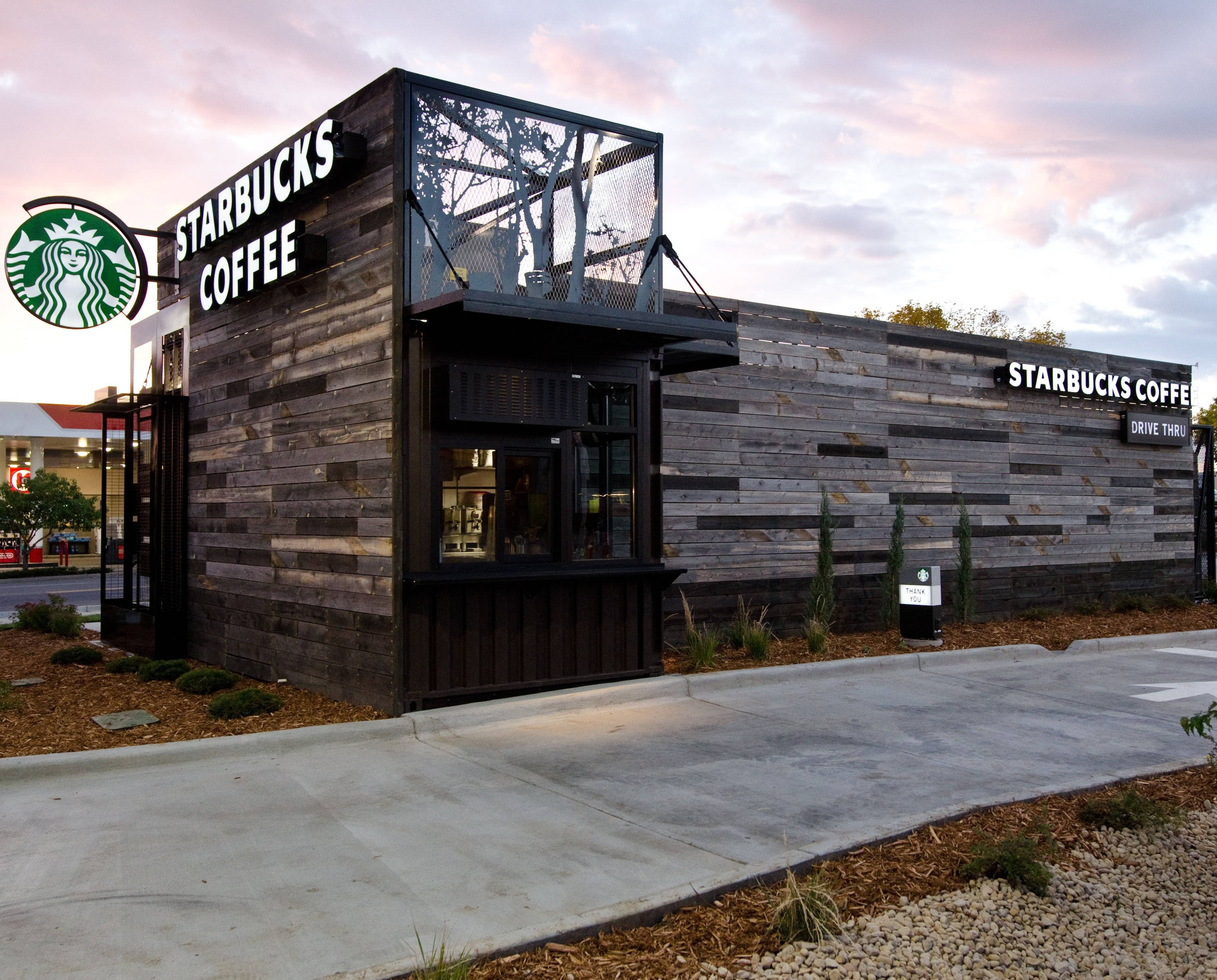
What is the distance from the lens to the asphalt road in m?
19.7

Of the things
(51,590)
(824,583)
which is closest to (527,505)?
(824,583)

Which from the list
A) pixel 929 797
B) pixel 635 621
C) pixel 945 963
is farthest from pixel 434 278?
pixel 945 963

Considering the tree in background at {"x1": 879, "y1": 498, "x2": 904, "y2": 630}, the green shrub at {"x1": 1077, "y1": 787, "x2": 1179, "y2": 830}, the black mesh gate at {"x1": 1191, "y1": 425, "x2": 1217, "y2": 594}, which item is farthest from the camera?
the black mesh gate at {"x1": 1191, "y1": 425, "x2": 1217, "y2": 594}

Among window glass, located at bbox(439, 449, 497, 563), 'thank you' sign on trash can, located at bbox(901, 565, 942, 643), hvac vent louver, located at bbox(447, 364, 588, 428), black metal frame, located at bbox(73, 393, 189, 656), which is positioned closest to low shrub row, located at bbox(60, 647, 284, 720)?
black metal frame, located at bbox(73, 393, 189, 656)

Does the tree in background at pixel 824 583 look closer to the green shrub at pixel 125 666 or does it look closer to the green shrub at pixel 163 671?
the green shrub at pixel 163 671

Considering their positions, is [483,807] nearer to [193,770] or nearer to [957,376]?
[193,770]

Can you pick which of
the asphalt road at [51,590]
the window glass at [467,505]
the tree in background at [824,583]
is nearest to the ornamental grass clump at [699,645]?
the tree in background at [824,583]

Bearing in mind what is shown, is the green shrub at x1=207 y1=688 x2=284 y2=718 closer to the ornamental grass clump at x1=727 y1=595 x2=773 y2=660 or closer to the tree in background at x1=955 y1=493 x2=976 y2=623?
the ornamental grass clump at x1=727 y1=595 x2=773 y2=660

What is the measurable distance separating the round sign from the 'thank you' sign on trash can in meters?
9.11

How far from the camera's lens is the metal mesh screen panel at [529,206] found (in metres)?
8.07

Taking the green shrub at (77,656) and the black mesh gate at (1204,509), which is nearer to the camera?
the green shrub at (77,656)

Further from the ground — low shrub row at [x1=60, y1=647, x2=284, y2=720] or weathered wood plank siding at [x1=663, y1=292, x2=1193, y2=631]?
weathered wood plank siding at [x1=663, y1=292, x2=1193, y2=631]

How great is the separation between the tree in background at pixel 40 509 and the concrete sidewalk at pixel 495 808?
2738 cm

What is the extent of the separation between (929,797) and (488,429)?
14.3 ft
